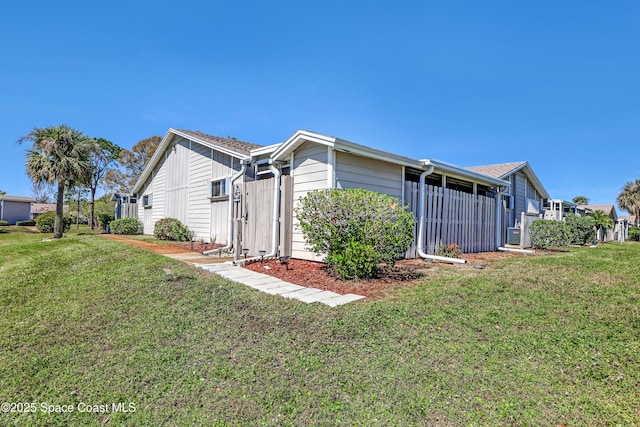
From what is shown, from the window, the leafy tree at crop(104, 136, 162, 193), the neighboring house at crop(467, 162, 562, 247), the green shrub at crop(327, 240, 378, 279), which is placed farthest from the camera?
the leafy tree at crop(104, 136, 162, 193)

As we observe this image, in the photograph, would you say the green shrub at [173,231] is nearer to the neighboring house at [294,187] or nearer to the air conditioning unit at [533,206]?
the neighboring house at [294,187]

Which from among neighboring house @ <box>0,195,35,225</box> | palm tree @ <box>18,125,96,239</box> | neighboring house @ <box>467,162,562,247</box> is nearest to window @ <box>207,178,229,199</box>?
palm tree @ <box>18,125,96,239</box>

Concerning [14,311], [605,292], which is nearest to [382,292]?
[605,292]

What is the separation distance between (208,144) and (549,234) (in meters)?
14.0

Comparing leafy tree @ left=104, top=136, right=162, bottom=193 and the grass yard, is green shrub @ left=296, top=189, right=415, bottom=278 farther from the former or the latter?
leafy tree @ left=104, top=136, right=162, bottom=193

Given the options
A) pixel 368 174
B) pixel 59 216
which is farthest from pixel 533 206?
pixel 59 216

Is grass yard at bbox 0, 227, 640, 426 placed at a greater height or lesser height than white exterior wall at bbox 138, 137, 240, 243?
lesser

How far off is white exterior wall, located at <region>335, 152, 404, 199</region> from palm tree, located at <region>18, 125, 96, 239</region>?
14.5 meters

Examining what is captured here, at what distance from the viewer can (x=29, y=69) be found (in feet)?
32.3

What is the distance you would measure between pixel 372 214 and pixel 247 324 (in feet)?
9.45

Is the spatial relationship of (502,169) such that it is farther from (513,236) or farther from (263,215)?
(263,215)

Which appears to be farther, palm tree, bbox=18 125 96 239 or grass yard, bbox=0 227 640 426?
palm tree, bbox=18 125 96 239

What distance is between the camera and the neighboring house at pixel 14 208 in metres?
33.9

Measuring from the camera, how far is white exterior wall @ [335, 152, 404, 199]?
22.7 ft
